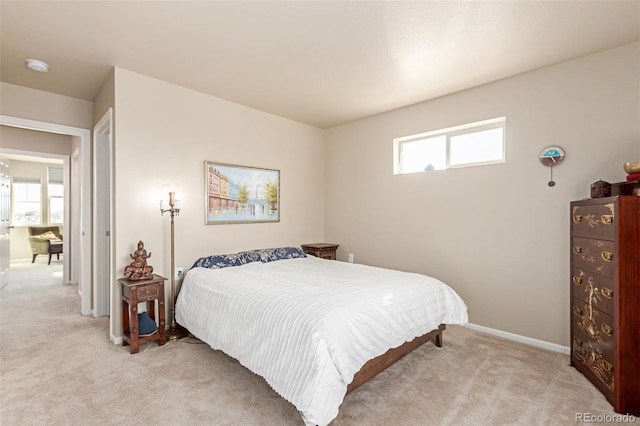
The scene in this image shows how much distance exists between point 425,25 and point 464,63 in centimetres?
78

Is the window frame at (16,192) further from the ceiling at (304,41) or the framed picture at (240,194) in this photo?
the framed picture at (240,194)

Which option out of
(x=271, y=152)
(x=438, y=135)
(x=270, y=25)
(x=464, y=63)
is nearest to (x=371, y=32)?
(x=270, y=25)

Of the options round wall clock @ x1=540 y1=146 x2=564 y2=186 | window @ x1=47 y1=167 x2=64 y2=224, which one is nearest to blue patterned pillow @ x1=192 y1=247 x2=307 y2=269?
round wall clock @ x1=540 y1=146 x2=564 y2=186

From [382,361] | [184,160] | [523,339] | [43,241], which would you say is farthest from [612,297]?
[43,241]

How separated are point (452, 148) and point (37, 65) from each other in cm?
421

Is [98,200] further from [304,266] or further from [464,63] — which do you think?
[464,63]

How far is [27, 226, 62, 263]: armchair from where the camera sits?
7281 millimetres

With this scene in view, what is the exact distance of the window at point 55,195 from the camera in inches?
322

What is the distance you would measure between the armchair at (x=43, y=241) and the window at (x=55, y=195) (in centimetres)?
44

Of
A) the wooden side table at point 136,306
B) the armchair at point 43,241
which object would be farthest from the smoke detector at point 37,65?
the armchair at point 43,241

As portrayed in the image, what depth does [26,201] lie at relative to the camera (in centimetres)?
788

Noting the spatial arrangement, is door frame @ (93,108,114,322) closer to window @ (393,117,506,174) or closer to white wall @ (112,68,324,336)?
white wall @ (112,68,324,336)

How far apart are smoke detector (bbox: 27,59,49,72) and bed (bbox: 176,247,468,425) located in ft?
7.50

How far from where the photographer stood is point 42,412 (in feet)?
6.31
